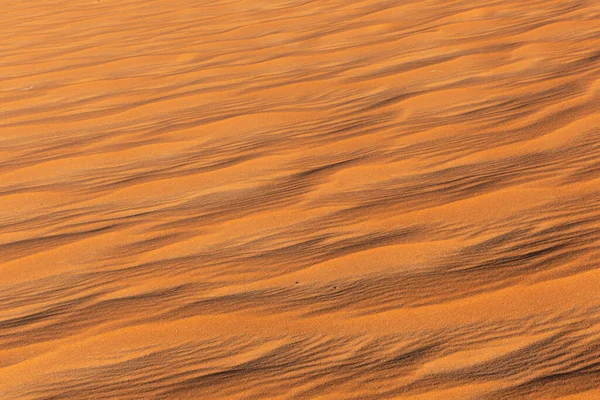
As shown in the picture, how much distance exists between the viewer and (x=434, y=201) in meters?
2.27

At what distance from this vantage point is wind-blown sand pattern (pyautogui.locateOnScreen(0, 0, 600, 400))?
1704mm

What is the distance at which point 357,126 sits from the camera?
114 inches

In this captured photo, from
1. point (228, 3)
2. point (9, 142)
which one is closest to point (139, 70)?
point (9, 142)

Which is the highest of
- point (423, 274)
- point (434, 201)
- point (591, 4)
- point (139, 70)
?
point (139, 70)

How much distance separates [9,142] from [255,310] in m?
1.67

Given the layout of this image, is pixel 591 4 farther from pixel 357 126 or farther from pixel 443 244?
pixel 443 244

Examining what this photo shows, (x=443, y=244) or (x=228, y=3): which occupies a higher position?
(x=228, y=3)

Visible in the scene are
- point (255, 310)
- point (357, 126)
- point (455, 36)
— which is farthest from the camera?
point (455, 36)

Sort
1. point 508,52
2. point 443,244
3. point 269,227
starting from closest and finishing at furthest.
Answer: point 443,244
point 269,227
point 508,52

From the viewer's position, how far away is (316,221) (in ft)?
7.35

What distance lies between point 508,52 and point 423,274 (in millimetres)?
1851

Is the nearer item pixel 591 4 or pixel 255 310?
pixel 255 310

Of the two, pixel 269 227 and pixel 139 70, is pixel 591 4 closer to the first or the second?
pixel 139 70

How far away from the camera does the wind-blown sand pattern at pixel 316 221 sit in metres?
1.70
